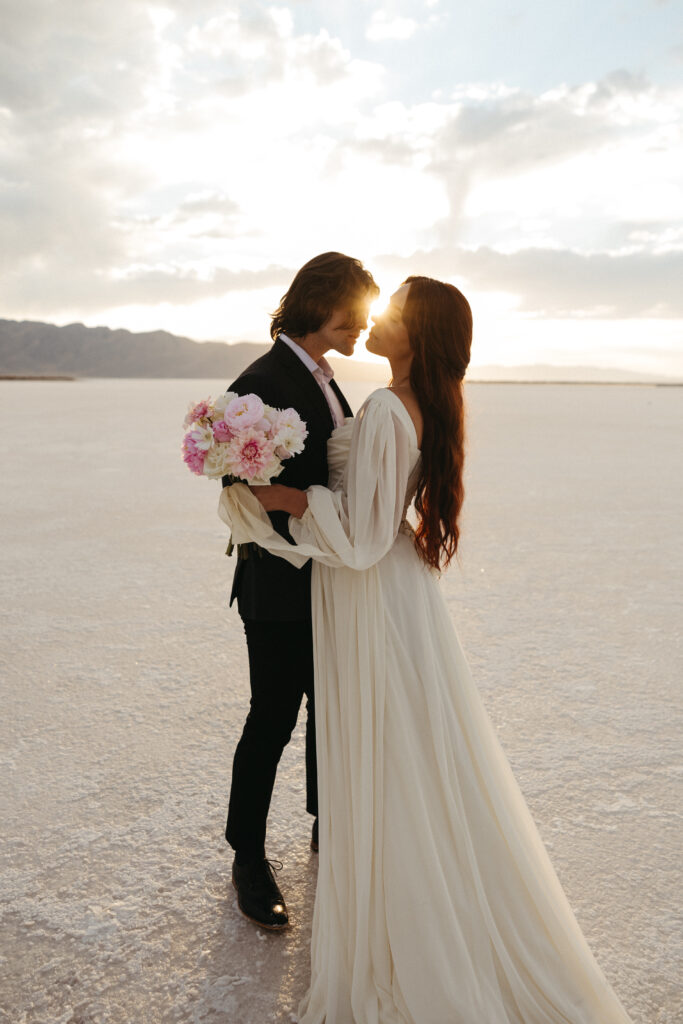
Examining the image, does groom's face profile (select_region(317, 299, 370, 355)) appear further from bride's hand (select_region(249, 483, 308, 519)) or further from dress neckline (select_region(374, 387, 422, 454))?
bride's hand (select_region(249, 483, 308, 519))

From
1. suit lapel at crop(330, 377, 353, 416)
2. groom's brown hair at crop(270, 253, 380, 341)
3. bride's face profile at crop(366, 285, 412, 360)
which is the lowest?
suit lapel at crop(330, 377, 353, 416)

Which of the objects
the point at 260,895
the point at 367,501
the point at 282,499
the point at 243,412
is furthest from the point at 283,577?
the point at 260,895

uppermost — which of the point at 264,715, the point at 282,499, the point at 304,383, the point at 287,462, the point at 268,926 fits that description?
the point at 304,383

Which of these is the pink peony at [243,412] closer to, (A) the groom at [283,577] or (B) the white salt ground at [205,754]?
(A) the groom at [283,577]

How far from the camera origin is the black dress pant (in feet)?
8.98

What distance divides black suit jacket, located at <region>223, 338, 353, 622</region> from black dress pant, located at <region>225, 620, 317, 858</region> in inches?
3.1

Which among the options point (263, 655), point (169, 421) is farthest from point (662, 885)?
point (169, 421)

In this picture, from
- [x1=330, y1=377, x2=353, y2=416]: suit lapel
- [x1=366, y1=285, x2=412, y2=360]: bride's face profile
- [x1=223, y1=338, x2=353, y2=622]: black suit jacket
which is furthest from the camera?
[x1=330, y1=377, x2=353, y2=416]: suit lapel

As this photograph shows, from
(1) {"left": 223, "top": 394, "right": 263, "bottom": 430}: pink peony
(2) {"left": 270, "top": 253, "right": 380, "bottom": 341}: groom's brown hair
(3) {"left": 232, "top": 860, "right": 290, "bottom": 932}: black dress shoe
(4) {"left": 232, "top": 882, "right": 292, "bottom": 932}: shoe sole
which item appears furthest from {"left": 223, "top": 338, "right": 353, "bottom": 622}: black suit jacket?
(4) {"left": 232, "top": 882, "right": 292, "bottom": 932}: shoe sole

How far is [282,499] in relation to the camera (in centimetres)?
244

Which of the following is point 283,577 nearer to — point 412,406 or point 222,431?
point 222,431

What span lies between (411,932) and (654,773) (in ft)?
6.10

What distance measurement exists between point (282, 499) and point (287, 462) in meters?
0.18

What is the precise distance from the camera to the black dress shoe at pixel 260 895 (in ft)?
8.84
